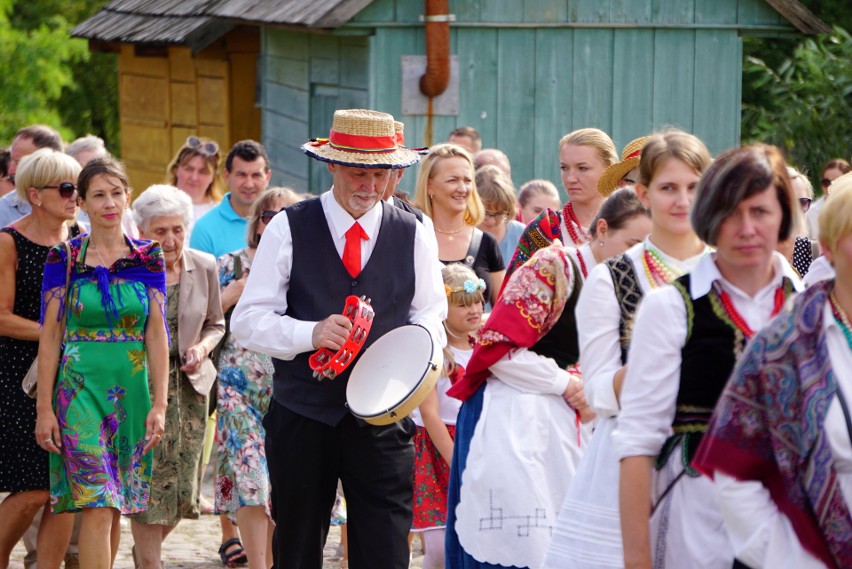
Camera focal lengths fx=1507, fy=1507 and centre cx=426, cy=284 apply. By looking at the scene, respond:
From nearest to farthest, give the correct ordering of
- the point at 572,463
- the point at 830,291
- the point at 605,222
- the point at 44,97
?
the point at 830,291 → the point at 605,222 → the point at 572,463 → the point at 44,97

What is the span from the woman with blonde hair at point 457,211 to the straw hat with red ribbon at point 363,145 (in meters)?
1.69

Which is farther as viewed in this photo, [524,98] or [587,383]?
[524,98]

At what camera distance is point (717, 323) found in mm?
3449

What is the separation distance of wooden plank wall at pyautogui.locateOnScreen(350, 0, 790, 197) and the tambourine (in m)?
7.28

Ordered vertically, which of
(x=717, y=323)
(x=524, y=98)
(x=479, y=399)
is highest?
(x=524, y=98)

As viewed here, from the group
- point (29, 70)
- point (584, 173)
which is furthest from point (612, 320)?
point (29, 70)

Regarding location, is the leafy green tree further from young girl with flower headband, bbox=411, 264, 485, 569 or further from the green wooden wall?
young girl with flower headband, bbox=411, 264, 485, 569

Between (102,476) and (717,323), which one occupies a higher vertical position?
(717,323)

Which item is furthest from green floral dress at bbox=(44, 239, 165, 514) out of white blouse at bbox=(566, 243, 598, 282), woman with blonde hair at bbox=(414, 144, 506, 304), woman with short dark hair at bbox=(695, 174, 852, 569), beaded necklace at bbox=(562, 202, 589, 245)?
woman with short dark hair at bbox=(695, 174, 852, 569)

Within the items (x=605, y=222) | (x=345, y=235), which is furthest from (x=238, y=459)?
(x=605, y=222)

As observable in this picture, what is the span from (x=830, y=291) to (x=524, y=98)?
972cm

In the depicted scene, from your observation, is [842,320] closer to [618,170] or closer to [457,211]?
[618,170]

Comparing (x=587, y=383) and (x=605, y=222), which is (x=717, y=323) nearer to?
(x=587, y=383)

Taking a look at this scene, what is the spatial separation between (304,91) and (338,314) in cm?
865
